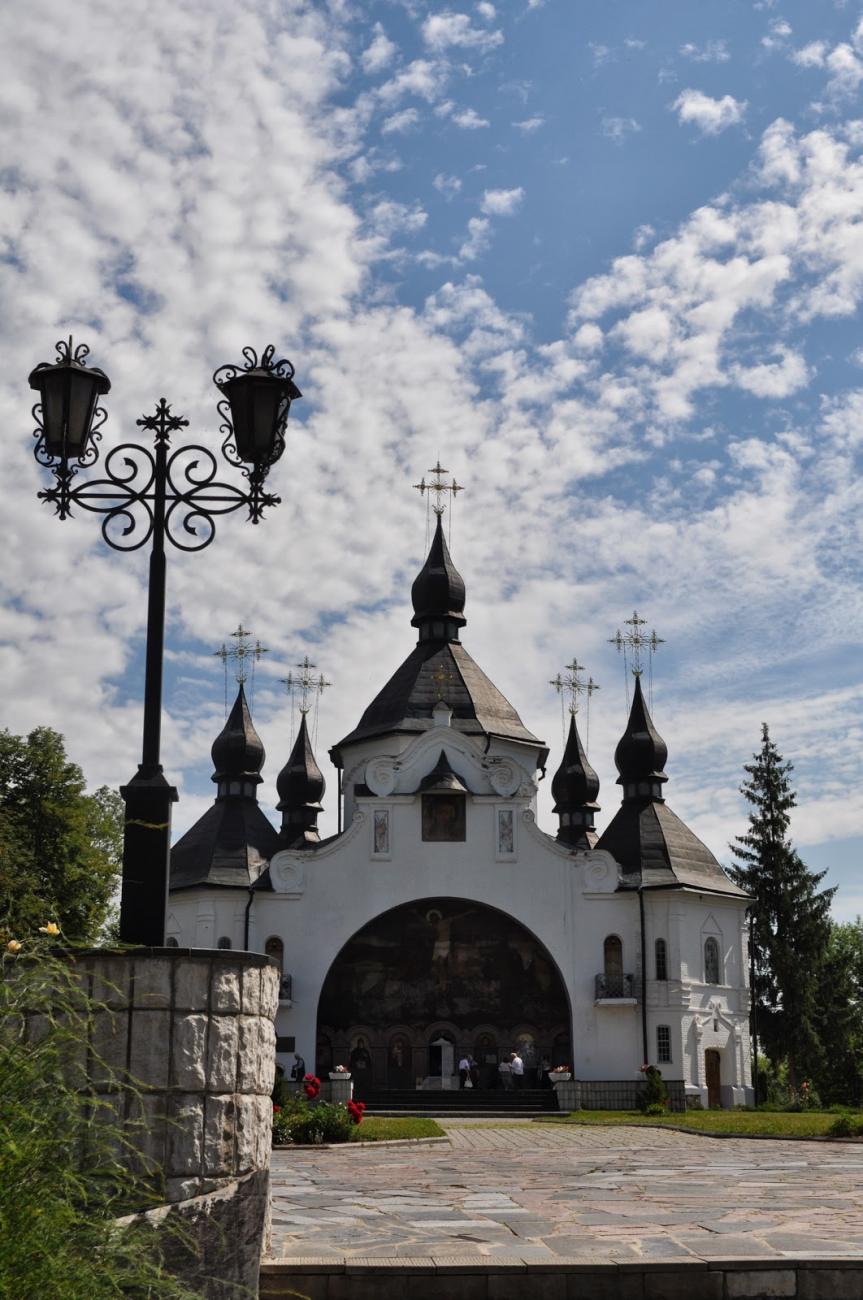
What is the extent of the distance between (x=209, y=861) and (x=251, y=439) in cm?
3807

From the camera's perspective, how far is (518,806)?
4569 centimetres

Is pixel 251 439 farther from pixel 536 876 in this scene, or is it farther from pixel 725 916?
pixel 725 916

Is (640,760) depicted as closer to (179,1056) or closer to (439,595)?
(439,595)

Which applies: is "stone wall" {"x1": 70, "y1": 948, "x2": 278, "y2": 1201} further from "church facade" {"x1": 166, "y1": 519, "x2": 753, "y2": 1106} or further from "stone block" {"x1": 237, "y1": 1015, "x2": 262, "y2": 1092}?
"church facade" {"x1": 166, "y1": 519, "x2": 753, "y2": 1106}

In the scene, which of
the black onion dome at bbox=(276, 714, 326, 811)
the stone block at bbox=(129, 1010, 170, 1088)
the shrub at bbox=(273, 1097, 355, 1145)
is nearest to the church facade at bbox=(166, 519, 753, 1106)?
the black onion dome at bbox=(276, 714, 326, 811)

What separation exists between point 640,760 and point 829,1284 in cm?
4243

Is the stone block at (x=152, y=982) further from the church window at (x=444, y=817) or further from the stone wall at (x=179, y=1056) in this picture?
the church window at (x=444, y=817)

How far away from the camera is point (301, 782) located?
53.8m

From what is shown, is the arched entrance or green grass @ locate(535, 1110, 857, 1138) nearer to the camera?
green grass @ locate(535, 1110, 857, 1138)

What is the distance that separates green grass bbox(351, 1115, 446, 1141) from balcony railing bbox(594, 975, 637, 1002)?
1798cm

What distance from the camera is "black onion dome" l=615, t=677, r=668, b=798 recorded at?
50.6m

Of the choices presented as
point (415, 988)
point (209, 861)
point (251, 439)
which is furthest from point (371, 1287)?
point (209, 861)

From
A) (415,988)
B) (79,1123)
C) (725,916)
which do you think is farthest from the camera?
(725,916)

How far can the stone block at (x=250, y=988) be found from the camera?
7973 millimetres
